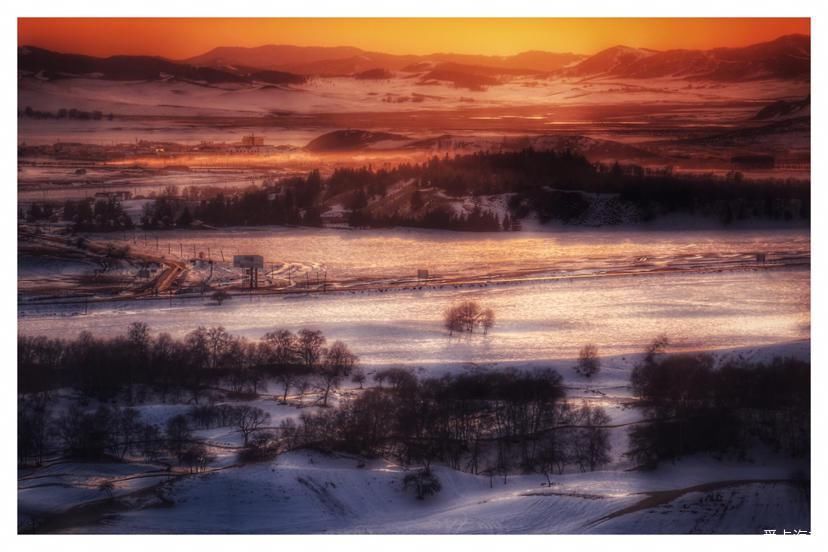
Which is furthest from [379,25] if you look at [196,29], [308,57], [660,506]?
[660,506]

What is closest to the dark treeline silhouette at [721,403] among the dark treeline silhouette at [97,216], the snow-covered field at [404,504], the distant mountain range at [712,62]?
the snow-covered field at [404,504]

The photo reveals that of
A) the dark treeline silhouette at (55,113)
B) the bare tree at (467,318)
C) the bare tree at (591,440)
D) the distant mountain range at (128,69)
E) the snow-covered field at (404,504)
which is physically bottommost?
the snow-covered field at (404,504)

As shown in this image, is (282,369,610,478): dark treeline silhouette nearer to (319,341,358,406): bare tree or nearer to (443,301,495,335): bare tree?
(319,341,358,406): bare tree

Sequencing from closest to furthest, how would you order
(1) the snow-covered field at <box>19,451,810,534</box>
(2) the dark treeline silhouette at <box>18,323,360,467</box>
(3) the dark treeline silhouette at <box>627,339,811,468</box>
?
(1) the snow-covered field at <box>19,451,810,534</box>
(2) the dark treeline silhouette at <box>18,323,360,467</box>
(3) the dark treeline silhouette at <box>627,339,811,468</box>

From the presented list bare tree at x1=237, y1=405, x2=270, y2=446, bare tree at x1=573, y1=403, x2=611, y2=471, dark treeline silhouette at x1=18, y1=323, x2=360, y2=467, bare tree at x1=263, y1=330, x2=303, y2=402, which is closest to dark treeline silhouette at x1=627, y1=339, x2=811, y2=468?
bare tree at x1=573, y1=403, x2=611, y2=471

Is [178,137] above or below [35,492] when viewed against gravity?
above

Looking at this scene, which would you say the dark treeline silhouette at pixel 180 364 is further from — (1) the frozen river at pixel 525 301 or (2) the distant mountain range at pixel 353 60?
(2) the distant mountain range at pixel 353 60

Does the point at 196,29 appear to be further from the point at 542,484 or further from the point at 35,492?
the point at 542,484
